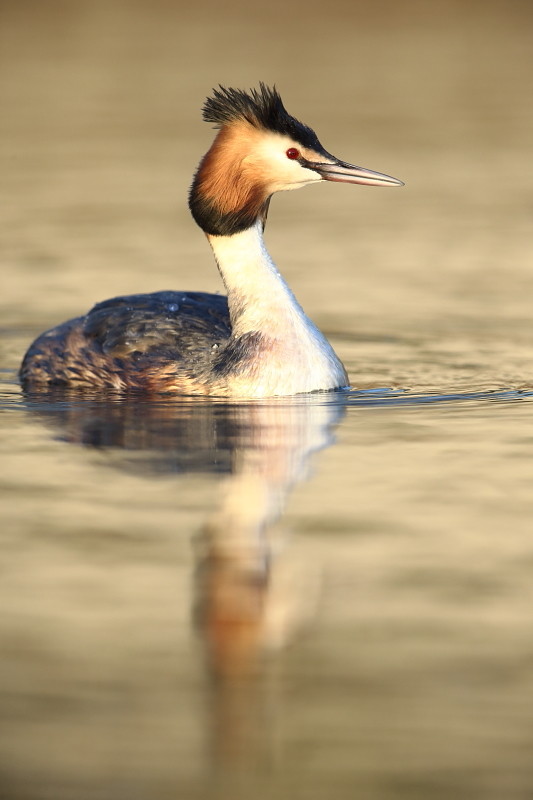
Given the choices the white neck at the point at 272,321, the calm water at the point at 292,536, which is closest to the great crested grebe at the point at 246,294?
the white neck at the point at 272,321

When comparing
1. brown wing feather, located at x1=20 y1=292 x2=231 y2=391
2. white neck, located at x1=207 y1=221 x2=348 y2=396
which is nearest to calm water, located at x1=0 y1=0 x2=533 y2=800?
white neck, located at x1=207 y1=221 x2=348 y2=396

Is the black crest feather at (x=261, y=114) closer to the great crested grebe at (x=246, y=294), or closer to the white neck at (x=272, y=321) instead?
→ the great crested grebe at (x=246, y=294)

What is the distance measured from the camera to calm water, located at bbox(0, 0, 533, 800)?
4633 millimetres

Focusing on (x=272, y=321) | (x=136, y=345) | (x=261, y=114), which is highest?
(x=261, y=114)

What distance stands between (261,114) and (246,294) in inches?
41.8

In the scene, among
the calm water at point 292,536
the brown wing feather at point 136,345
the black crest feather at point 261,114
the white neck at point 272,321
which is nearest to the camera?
the calm water at point 292,536

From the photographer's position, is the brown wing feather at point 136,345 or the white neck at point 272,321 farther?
the brown wing feather at point 136,345

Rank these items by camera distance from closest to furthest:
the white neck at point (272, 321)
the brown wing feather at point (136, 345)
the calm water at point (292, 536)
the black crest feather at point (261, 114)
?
the calm water at point (292, 536), the white neck at point (272, 321), the black crest feather at point (261, 114), the brown wing feather at point (136, 345)

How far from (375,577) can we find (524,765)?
1.54 meters

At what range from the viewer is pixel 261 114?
10.1 meters

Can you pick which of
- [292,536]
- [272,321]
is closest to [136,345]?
[272,321]

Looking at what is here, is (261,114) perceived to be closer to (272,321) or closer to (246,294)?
(246,294)

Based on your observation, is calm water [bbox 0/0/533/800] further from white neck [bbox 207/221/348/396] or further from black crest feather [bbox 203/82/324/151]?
black crest feather [bbox 203/82/324/151]

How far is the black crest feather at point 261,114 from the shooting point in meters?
10.1
